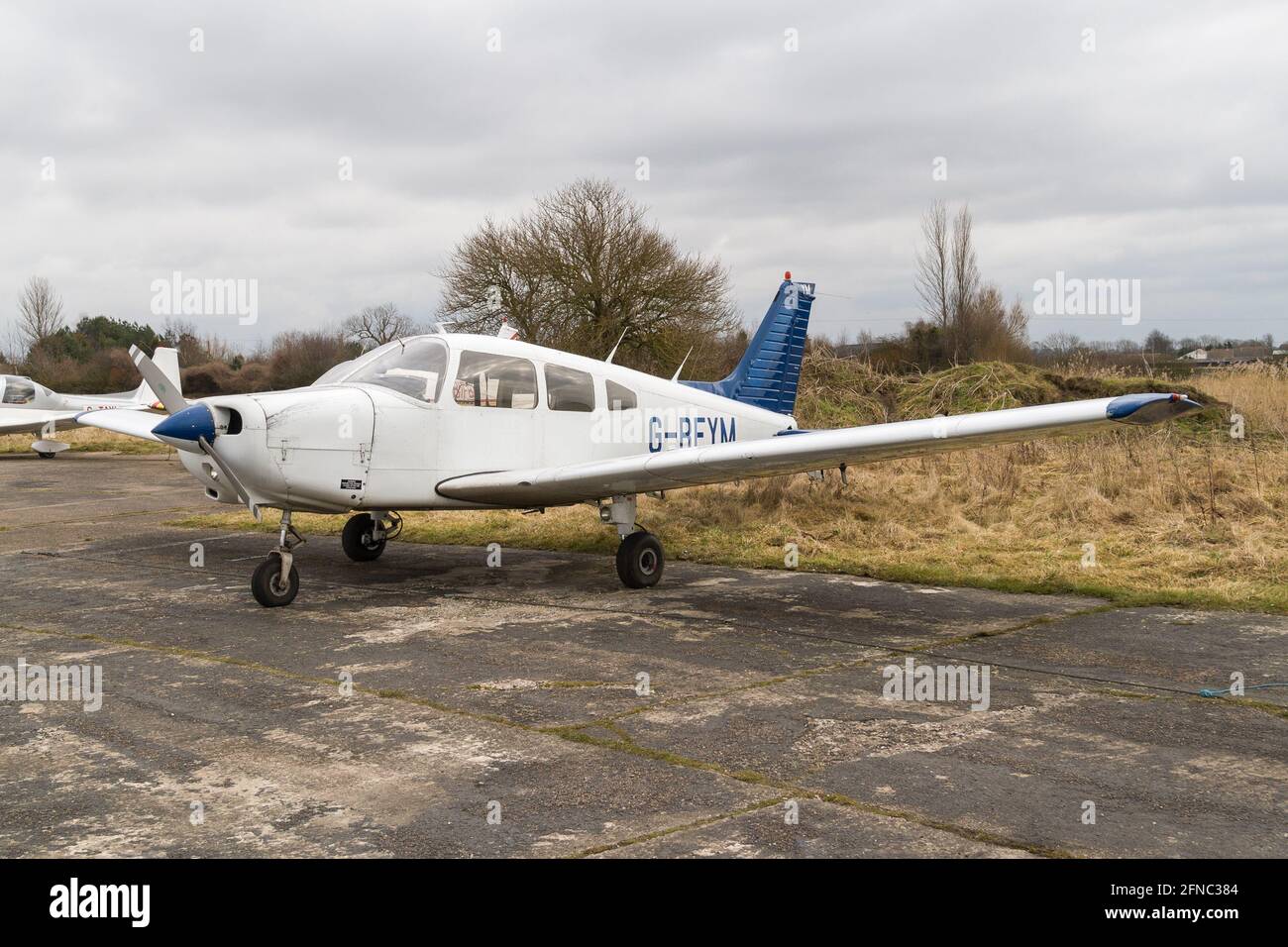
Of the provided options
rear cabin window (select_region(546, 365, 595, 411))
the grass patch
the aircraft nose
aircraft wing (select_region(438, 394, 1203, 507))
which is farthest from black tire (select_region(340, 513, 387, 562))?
the grass patch

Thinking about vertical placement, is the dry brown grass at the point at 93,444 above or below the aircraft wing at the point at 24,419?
below

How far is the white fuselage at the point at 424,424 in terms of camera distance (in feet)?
27.4

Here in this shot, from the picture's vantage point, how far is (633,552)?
9617mm

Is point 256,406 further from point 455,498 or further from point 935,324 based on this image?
point 935,324

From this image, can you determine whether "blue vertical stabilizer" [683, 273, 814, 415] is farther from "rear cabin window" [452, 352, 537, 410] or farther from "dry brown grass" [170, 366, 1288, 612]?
"rear cabin window" [452, 352, 537, 410]

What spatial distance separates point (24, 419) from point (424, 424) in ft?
76.8

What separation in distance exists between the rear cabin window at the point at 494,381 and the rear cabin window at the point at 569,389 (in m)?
0.19

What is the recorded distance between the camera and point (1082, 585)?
30.0 ft

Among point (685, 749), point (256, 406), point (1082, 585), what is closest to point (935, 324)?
point (1082, 585)

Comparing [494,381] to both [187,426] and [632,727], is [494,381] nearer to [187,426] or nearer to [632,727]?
[187,426]

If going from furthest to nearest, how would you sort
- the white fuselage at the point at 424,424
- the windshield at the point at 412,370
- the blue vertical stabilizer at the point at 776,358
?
the blue vertical stabilizer at the point at 776,358 → the windshield at the point at 412,370 → the white fuselage at the point at 424,424

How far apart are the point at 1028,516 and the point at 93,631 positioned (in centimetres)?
990

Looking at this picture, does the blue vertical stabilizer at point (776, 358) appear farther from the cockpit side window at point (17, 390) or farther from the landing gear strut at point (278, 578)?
the cockpit side window at point (17, 390)

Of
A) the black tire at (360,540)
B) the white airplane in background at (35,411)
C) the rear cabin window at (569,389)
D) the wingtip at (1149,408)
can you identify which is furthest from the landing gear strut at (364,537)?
the white airplane in background at (35,411)
